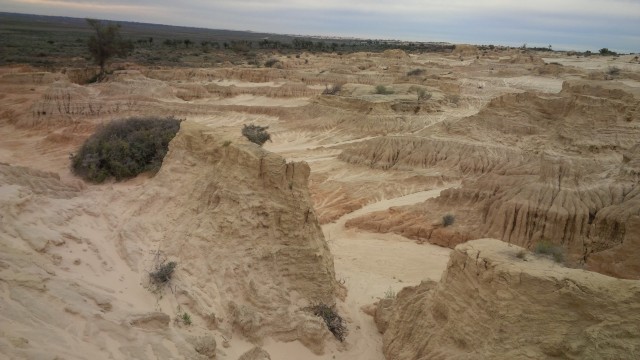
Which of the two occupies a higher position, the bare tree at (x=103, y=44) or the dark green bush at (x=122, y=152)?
the bare tree at (x=103, y=44)

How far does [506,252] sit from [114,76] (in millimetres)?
36707

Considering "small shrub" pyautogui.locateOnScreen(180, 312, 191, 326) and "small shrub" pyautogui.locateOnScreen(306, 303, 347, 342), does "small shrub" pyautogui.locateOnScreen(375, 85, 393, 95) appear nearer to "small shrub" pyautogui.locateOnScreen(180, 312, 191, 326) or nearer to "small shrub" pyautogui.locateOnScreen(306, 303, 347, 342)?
"small shrub" pyautogui.locateOnScreen(306, 303, 347, 342)

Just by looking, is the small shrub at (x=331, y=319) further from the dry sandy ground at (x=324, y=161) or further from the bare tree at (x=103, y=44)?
the bare tree at (x=103, y=44)

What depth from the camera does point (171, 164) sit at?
33.7 feet

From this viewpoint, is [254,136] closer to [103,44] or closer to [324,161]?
[324,161]

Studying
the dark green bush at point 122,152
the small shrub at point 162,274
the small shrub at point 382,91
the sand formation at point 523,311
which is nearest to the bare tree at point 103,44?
the small shrub at point 382,91

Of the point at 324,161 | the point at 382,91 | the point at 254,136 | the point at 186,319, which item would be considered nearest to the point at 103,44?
the point at 382,91

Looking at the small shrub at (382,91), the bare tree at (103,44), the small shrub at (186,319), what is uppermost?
the bare tree at (103,44)

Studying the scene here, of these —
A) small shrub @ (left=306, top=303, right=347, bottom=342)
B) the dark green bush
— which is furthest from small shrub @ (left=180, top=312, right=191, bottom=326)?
the dark green bush

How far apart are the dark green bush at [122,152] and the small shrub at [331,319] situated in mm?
5045

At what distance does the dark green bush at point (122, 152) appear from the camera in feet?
37.7

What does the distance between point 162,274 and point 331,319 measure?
9.71ft

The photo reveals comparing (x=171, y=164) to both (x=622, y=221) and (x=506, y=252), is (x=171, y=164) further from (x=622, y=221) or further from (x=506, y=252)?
(x=622, y=221)

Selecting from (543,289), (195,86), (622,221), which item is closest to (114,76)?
(195,86)
